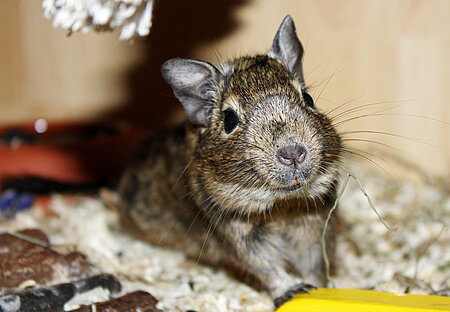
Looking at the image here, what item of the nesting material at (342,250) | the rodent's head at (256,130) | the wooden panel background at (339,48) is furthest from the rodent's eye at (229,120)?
the wooden panel background at (339,48)

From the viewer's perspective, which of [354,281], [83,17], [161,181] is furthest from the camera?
[161,181]

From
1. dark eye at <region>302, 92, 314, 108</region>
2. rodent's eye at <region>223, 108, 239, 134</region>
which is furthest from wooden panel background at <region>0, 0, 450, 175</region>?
rodent's eye at <region>223, 108, 239, 134</region>

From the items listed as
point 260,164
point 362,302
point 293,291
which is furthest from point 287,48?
point 362,302

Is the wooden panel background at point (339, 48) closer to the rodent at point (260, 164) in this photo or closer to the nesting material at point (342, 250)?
the nesting material at point (342, 250)

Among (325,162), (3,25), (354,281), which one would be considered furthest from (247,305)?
(3,25)

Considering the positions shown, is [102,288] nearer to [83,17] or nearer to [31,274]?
[31,274]

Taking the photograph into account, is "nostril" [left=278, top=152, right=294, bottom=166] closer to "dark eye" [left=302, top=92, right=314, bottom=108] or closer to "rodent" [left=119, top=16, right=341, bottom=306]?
"rodent" [left=119, top=16, right=341, bottom=306]

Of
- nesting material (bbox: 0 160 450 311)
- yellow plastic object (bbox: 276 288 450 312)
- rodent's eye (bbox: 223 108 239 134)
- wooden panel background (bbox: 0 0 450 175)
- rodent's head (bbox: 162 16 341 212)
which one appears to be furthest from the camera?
wooden panel background (bbox: 0 0 450 175)
